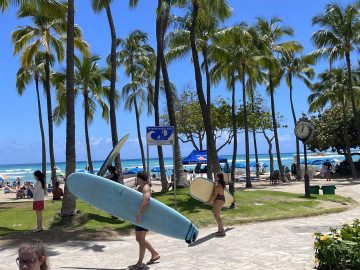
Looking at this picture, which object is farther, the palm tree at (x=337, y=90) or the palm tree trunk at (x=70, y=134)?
the palm tree at (x=337, y=90)

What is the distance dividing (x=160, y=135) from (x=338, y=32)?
21992mm

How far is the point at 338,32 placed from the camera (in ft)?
91.0

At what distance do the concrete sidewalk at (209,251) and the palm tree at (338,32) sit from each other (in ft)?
69.9

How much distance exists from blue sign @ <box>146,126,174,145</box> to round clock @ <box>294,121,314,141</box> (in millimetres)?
6757

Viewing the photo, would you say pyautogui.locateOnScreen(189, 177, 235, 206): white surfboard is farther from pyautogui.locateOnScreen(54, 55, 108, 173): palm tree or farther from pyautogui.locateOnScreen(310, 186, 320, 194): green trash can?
pyautogui.locateOnScreen(54, 55, 108, 173): palm tree

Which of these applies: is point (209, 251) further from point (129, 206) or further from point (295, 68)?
point (295, 68)

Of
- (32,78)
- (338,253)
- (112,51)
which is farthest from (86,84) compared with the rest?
(338,253)

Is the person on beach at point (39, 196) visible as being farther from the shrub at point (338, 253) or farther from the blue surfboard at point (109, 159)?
the shrub at point (338, 253)

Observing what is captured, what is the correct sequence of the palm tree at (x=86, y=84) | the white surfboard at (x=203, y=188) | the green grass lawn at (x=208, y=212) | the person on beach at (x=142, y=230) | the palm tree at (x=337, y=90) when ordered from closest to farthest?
the person on beach at (x=142, y=230), the white surfboard at (x=203, y=188), the green grass lawn at (x=208, y=212), the palm tree at (x=86, y=84), the palm tree at (x=337, y=90)

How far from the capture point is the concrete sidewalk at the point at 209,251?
6.41 m

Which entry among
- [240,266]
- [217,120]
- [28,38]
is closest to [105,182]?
[240,266]

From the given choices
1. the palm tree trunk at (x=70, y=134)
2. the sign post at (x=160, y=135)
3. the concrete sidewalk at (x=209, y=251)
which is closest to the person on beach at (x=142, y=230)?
the concrete sidewalk at (x=209, y=251)

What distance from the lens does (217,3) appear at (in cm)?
1457

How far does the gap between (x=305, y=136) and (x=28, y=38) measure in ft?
52.2
